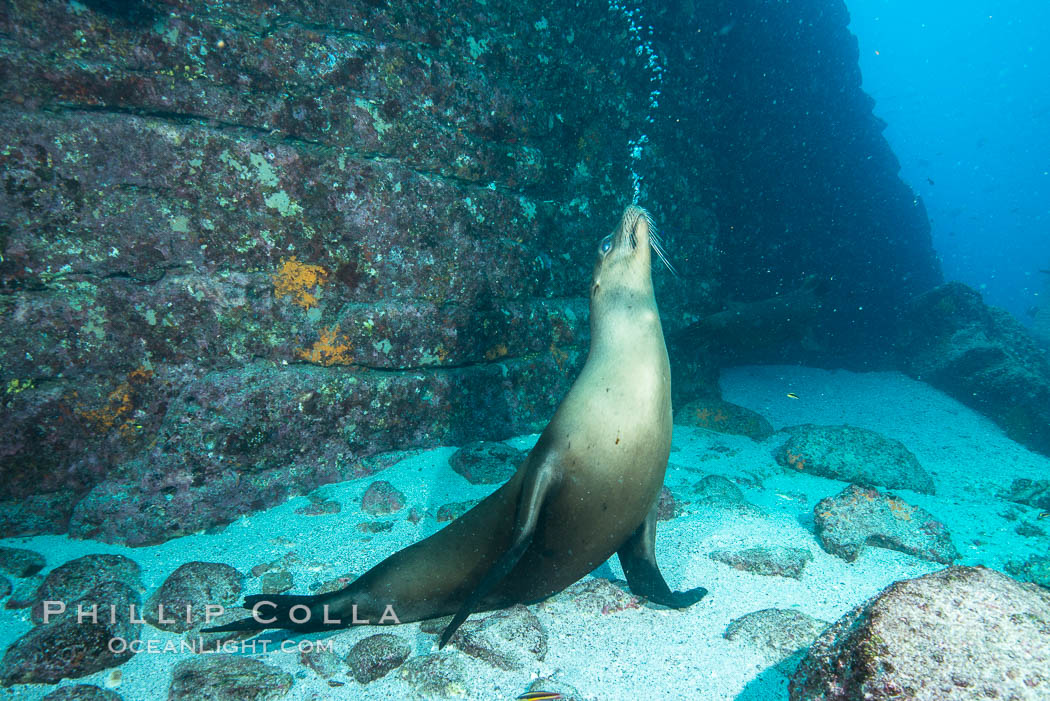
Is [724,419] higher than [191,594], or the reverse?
[724,419]

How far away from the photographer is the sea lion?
2.26 m

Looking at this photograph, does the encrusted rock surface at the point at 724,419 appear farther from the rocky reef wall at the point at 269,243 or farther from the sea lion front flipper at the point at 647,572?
the sea lion front flipper at the point at 647,572

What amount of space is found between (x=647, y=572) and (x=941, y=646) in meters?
1.47

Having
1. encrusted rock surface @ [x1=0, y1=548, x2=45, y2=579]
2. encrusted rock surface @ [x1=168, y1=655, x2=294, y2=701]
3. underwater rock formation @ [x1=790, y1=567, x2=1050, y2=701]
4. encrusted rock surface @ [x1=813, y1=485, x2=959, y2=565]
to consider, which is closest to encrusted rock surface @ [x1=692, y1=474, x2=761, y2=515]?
encrusted rock surface @ [x1=813, y1=485, x2=959, y2=565]

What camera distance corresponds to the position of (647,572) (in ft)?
8.31

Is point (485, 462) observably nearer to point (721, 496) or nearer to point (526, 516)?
point (526, 516)

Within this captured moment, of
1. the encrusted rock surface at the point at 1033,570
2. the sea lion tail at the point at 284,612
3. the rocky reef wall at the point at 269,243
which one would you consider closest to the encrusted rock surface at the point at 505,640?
the sea lion tail at the point at 284,612

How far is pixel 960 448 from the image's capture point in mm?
6668

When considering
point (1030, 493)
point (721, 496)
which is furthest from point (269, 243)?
point (1030, 493)

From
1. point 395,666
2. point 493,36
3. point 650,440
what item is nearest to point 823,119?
point 493,36

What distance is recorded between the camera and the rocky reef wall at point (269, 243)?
3039 mm

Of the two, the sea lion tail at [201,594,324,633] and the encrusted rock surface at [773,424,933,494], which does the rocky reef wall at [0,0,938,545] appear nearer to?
the sea lion tail at [201,594,324,633]

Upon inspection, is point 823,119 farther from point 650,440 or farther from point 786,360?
point 650,440

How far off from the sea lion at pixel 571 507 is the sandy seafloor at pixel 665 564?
0.18 m
